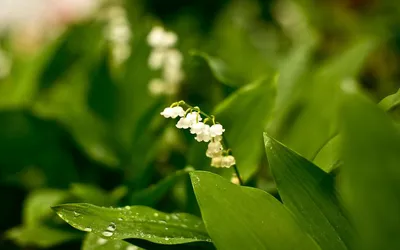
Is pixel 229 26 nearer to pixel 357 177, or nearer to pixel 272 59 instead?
pixel 272 59

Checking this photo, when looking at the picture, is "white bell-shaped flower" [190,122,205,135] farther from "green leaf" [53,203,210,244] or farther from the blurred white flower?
the blurred white flower

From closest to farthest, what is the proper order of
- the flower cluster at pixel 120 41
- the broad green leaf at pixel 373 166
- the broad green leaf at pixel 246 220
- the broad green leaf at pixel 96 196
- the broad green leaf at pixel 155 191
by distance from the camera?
the broad green leaf at pixel 373 166, the broad green leaf at pixel 246 220, the broad green leaf at pixel 155 191, the broad green leaf at pixel 96 196, the flower cluster at pixel 120 41

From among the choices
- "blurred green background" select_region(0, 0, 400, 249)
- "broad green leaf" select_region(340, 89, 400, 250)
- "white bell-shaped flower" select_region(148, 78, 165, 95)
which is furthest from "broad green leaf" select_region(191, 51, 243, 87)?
"broad green leaf" select_region(340, 89, 400, 250)

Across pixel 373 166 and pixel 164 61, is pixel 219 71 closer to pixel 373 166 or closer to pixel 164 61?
pixel 164 61

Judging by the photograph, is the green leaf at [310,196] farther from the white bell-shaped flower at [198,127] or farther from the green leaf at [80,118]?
the green leaf at [80,118]

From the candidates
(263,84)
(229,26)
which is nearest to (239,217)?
(263,84)

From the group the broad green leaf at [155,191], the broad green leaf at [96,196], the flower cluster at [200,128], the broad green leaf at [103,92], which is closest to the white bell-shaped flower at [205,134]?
the flower cluster at [200,128]

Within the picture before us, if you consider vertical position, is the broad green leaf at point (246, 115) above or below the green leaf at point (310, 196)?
above

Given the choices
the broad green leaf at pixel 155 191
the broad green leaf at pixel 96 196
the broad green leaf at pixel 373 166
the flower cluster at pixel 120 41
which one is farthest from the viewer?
the flower cluster at pixel 120 41
